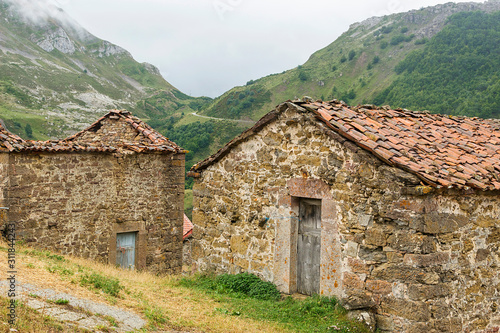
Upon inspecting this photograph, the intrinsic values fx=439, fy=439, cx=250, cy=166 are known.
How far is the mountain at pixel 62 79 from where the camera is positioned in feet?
194

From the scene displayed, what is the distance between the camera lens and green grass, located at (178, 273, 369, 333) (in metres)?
6.69

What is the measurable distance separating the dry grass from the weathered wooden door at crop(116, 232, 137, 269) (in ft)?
12.4

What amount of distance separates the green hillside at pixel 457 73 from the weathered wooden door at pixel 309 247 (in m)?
37.4

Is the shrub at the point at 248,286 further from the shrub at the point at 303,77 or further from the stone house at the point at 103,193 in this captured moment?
the shrub at the point at 303,77

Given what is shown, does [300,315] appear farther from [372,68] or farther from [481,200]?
[372,68]

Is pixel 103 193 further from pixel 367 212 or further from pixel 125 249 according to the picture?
pixel 367 212

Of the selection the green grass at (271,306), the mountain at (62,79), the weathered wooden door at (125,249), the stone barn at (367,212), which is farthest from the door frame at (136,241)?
the mountain at (62,79)

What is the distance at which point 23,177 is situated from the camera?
10336mm

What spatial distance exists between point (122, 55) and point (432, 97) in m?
96.7

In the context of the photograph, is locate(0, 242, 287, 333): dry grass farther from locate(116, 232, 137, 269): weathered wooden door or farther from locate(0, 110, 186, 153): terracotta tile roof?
locate(0, 110, 186, 153): terracotta tile roof

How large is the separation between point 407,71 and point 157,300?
61700 millimetres

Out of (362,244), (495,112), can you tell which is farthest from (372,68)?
(362,244)

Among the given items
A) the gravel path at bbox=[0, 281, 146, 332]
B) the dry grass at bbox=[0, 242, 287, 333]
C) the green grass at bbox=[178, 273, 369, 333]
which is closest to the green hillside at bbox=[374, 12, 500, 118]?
the green grass at bbox=[178, 273, 369, 333]

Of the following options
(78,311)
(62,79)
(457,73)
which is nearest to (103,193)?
(78,311)
